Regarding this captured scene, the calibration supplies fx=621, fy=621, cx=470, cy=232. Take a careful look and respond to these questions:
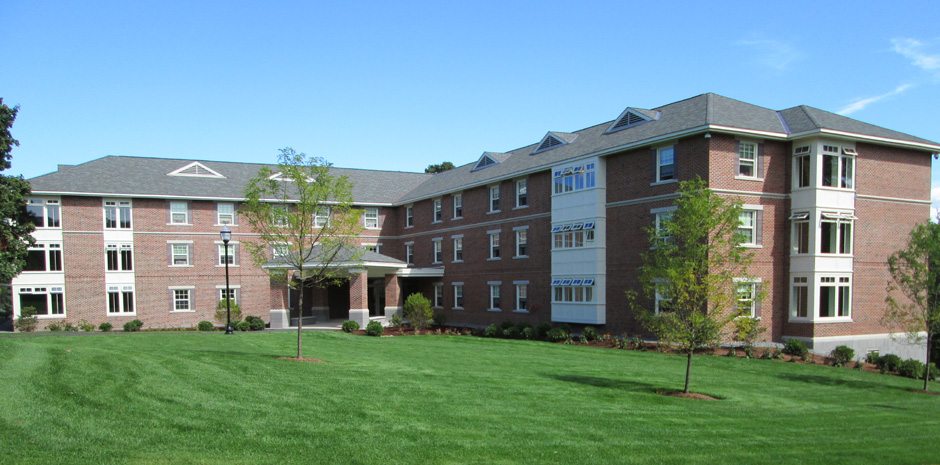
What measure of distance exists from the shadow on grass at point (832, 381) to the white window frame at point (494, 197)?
66.6 ft

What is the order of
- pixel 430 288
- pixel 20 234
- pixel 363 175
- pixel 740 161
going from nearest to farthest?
pixel 740 161
pixel 20 234
pixel 430 288
pixel 363 175

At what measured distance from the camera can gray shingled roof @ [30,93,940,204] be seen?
2633cm

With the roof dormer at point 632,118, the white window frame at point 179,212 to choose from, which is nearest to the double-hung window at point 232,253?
the white window frame at point 179,212

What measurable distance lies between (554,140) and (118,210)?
1099 inches

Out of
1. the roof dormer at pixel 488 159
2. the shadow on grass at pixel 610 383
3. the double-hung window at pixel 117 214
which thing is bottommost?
the shadow on grass at pixel 610 383

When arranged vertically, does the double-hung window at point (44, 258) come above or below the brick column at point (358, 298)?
above

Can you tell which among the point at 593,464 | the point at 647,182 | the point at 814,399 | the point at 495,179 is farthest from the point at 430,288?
the point at 593,464

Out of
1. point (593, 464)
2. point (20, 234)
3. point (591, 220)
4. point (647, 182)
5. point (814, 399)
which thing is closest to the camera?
point (593, 464)

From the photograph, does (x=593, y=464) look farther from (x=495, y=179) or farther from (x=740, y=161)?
(x=495, y=179)

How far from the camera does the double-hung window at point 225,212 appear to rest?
42.4 metres

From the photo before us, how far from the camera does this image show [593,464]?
8609 mm

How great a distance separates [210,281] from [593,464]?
38554mm

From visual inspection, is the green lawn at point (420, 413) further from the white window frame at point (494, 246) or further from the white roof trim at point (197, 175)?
the white roof trim at point (197, 175)

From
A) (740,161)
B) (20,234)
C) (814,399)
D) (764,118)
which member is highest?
(764,118)
